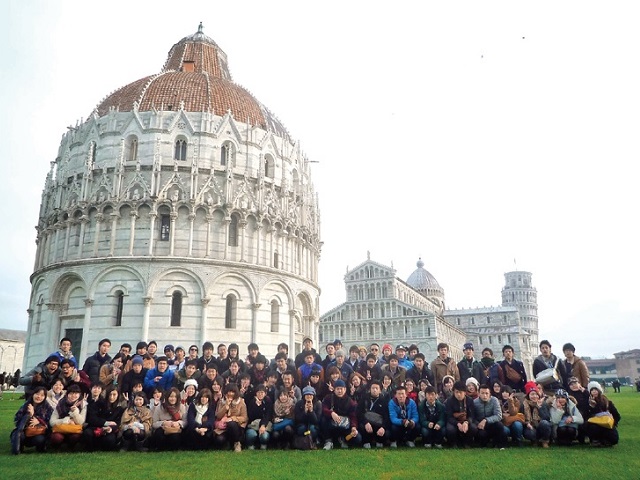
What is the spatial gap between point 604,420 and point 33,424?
11.1 meters

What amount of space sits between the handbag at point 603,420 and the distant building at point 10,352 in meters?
93.6

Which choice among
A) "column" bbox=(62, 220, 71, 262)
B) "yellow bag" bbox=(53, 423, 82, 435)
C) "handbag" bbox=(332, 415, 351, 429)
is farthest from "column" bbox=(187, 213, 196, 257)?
→ "handbag" bbox=(332, 415, 351, 429)

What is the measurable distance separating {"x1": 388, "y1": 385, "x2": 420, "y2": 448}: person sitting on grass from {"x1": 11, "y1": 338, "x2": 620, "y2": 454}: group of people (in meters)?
0.02

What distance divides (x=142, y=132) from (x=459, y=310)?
336 ft

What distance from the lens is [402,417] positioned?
10.5 meters

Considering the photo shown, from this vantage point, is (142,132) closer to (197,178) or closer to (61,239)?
(197,178)

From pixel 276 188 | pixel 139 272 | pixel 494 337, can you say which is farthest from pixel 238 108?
pixel 494 337

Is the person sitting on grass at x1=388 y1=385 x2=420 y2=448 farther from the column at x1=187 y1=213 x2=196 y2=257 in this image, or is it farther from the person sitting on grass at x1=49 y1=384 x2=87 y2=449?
the column at x1=187 y1=213 x2=196 y2=257

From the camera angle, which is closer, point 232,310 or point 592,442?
point 592,442

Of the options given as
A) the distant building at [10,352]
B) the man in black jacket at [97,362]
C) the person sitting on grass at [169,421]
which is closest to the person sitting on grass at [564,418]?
the person sitting on grass at [169,421]

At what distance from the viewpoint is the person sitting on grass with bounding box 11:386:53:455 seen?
31.2 feet

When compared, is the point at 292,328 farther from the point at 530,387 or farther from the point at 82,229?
the point at 530,387

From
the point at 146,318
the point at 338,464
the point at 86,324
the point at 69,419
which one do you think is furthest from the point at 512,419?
the point at 86,324

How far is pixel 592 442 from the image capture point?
10.4 meters
